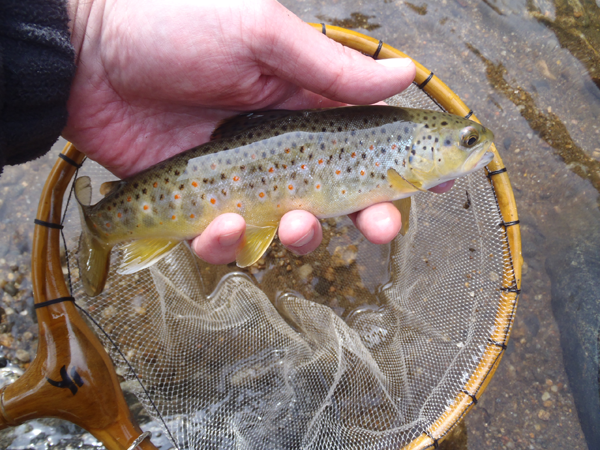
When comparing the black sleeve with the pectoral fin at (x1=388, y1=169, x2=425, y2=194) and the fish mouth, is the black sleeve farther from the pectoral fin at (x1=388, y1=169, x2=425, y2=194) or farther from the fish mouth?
the fish mouth

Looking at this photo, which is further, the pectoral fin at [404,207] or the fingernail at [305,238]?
the pectoral fin at [404,207]

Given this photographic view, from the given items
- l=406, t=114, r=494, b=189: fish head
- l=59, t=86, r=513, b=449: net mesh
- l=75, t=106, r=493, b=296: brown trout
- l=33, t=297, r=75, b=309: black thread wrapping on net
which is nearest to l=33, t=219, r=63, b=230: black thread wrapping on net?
l=75, t=106, r=493, b=296: brown trout

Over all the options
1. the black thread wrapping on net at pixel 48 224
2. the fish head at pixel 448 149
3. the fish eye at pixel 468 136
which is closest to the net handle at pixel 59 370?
the black thread wrapping on net at pixel 48 224

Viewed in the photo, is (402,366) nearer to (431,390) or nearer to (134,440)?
(431,390)

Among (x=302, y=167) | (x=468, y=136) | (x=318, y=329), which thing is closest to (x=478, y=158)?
(x=468, y=136)

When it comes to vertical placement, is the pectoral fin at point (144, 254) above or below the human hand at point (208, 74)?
below

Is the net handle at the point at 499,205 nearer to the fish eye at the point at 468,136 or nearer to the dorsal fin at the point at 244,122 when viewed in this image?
the fish eye at the point at 468,136

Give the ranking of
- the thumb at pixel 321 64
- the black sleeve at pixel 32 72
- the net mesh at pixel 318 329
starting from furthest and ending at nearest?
1. the net mesh at pixel 318 329
2. the thumb at pixel 321 64
3. the black sleeve at pixel 32 72

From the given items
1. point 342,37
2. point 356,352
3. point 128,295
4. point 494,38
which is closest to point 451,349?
point 356,352
